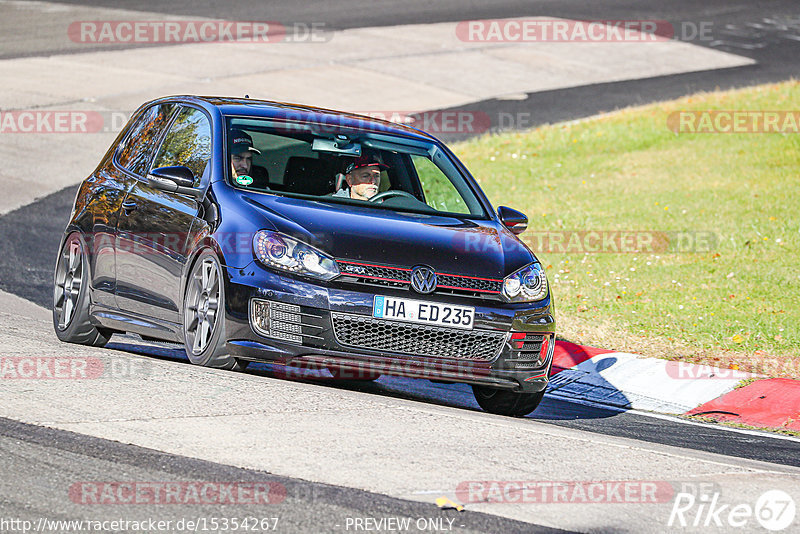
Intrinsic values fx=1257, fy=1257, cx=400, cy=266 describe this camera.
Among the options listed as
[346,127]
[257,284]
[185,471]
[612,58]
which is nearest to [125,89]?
[612,58]

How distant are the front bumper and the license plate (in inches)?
1.2

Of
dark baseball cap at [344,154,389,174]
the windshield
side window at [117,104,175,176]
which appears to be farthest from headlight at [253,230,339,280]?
side window at [117,104,175,176]

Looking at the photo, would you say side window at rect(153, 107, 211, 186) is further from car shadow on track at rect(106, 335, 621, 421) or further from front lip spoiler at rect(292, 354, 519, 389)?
front lip spoiler at rect(292, 354, 519, 389)

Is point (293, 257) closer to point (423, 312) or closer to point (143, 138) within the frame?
point (423, 312)

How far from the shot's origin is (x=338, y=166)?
8.32 meters

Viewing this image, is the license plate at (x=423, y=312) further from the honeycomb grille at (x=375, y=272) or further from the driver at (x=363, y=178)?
the driver at (x=363, y=178)

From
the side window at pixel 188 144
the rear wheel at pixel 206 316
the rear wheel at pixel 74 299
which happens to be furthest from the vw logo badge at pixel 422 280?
the rear wheel at pixel 74 299

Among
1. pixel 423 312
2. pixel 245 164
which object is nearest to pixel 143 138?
pixel 245 164

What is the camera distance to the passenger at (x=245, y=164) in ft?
25.7

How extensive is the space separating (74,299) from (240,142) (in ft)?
Answer: 6.19

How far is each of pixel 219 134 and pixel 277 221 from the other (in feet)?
3.74

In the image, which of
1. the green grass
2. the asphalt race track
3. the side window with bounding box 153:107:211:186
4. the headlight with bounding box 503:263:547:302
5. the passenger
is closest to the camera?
the asphalt race track

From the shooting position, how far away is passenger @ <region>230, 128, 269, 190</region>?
25.7 feet

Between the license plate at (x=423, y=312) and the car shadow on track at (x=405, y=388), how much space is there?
1223 millimetres
